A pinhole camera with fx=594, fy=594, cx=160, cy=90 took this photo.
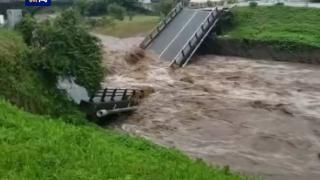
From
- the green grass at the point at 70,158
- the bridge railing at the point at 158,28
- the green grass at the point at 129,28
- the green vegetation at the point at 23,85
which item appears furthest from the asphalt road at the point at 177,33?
the green grass at the point at 70,158

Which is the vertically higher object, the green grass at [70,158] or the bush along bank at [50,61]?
the green grass at [70,158]

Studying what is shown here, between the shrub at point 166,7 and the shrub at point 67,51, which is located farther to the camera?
the shrub at point 166,7

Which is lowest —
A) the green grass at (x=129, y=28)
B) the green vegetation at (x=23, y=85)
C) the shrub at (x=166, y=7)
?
the green grass at (x=129, y=28)

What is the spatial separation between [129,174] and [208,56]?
28.8 m

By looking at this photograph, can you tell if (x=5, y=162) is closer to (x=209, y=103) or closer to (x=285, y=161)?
(x=285, y=161)

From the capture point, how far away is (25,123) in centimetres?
1281

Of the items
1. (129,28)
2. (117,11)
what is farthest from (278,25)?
(117,11)

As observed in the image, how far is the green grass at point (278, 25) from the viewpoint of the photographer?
119 feet

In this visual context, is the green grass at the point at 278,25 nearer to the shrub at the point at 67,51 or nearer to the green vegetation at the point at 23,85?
the shrub at the point at 67,51

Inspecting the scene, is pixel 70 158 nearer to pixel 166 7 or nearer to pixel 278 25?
pixel 278 25

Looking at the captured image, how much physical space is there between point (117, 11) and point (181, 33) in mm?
15898

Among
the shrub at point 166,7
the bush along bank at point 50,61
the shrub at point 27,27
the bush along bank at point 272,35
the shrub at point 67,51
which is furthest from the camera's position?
the shrub at point 166,7

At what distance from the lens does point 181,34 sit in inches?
1473

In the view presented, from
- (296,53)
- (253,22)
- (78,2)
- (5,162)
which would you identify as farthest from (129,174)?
(78,2)
